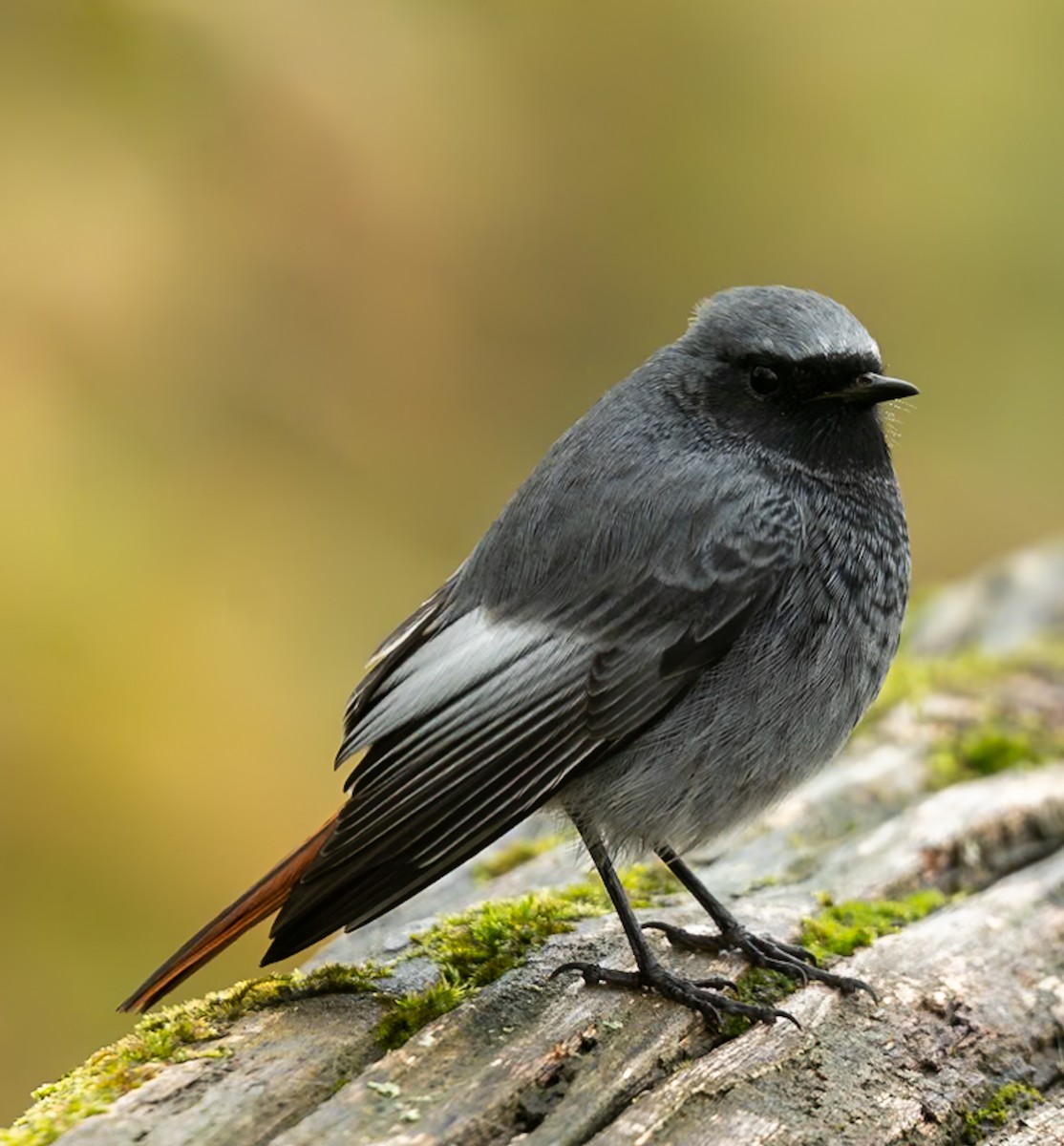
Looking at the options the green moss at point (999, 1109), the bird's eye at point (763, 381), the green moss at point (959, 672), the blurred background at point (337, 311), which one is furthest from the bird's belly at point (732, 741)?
the blurred background at point (337, 311)

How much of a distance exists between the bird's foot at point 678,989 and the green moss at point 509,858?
4.28 feet

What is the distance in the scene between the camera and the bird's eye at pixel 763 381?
3.85 meters

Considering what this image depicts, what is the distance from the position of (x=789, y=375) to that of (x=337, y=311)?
7.53 m

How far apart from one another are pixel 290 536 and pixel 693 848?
247 inches

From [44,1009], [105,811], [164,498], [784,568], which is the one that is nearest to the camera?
[784,568]

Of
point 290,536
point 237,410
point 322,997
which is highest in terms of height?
point 237,410

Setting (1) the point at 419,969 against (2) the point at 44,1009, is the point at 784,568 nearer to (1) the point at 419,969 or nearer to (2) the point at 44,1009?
(1) the point at 419,969

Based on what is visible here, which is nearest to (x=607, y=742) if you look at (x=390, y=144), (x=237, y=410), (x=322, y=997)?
(x=322, y=997)

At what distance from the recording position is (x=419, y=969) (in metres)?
3.52

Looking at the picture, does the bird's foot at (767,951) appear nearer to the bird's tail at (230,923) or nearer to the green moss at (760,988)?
the green moss at (760,988)

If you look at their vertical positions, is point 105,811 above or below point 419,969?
above

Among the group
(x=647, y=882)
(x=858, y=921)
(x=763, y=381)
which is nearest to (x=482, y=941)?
(x=647, y=882)

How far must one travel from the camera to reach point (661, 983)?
3.42 m

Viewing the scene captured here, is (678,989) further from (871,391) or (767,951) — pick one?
(871,391)
